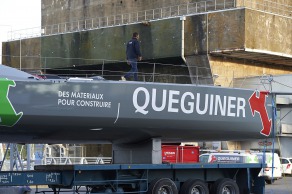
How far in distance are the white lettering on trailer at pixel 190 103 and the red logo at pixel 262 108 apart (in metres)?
0.32

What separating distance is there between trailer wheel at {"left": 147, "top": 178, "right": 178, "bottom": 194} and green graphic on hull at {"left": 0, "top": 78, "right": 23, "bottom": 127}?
3.40 m

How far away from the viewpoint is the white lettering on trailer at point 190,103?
591 inches

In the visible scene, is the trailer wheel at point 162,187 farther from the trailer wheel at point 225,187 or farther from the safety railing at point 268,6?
the safety railing at point 268,6

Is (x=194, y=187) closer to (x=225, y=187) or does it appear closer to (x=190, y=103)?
(x=225, y=187)

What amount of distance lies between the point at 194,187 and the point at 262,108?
9.86 ft

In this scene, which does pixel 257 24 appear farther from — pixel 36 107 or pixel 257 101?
pixel 36 107

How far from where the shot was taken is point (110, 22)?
4997 centimetres

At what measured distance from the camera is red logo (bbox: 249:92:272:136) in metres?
16.8

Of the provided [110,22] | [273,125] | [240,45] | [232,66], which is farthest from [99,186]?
[110,22]

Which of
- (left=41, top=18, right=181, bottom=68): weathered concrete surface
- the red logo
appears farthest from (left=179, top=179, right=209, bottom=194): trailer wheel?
(left=41, top=18, right=181, bottom=68): weathered concrete surface

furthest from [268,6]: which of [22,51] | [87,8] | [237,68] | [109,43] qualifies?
[22,51]

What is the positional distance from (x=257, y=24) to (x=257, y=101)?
2129 cm

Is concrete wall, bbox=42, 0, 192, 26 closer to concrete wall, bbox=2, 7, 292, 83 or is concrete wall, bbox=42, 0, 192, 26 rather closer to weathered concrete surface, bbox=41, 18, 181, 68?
weathered concrete surface, bbox=41, 18, 181, 68

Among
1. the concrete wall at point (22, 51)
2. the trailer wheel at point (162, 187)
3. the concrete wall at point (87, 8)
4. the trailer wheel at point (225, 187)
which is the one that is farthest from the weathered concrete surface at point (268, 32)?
the trailer wheel at point (162, 187)
